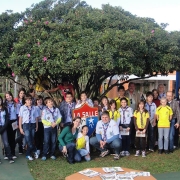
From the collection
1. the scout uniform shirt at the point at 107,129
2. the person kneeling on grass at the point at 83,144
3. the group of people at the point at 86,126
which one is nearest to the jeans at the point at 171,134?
the group of people at the point at 86,126

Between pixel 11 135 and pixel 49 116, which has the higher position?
pixel 49 116

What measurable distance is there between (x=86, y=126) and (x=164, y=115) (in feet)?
6.63

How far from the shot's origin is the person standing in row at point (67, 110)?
7.48 m

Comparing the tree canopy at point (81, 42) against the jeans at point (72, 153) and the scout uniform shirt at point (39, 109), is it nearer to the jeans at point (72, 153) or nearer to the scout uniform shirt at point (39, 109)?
the scout uniform shirt at point (39, 109)

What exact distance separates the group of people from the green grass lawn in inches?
7.2

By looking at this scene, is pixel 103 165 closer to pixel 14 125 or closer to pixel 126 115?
pixel 126 115

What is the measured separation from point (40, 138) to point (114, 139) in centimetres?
192

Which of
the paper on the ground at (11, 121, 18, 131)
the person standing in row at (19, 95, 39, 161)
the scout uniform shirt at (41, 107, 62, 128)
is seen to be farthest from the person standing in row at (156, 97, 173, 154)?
the paper on the ground at (11, 121, 18, 131)

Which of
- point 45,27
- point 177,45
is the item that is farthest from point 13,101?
point 177,45

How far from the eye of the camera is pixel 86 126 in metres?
7.13

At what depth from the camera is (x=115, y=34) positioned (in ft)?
22.8

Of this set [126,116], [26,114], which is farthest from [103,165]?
[26,114]

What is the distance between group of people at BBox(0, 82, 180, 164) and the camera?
695 cm

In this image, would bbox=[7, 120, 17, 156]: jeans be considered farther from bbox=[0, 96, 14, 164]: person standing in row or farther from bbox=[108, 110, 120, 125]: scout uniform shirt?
bbox=[108, 110, 120, 125]: scout uniform shirt
